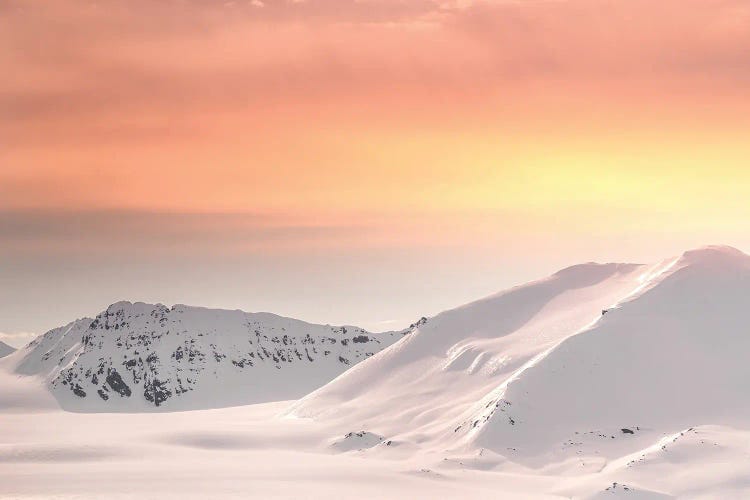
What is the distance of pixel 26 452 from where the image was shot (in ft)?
471

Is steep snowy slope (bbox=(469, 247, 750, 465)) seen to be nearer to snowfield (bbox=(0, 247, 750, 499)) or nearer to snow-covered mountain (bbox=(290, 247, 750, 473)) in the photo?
snow-covered mountain (bbox=(290, 247, 750, 473))

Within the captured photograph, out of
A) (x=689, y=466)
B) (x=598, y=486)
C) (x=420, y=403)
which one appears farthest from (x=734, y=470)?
(x=420, y=403)

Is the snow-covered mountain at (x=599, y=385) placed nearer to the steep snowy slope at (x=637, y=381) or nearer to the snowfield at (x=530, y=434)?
the steep snowy slope at (x=637, y=381)

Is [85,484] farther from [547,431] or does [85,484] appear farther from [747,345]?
[747,345]

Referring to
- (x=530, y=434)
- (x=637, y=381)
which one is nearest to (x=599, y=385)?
(x=637, y=381)

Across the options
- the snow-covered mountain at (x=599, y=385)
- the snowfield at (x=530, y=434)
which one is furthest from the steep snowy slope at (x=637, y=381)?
the snowfield at (x=530, y=434)

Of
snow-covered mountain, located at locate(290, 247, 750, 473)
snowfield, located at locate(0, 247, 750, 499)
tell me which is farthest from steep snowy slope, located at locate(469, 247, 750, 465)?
snowfield, located at locate(0, 247, 750, 499)

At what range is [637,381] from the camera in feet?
538

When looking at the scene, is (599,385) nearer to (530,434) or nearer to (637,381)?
(637,381)

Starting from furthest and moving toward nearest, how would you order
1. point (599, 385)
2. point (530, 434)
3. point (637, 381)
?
point (637, 381) → point (599, 385) → point (530, 434)

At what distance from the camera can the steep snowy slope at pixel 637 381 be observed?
14950 cm

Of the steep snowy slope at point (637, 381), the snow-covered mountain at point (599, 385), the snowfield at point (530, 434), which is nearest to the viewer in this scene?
the snowfield at point (530, 434)

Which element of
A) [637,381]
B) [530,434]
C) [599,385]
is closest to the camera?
[530,434]

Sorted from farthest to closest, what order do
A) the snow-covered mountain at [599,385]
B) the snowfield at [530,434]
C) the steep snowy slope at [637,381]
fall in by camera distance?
the snow-covered mountain at [599,385], the steep snowy slope at [637,381], the snowfield at [530,434]
